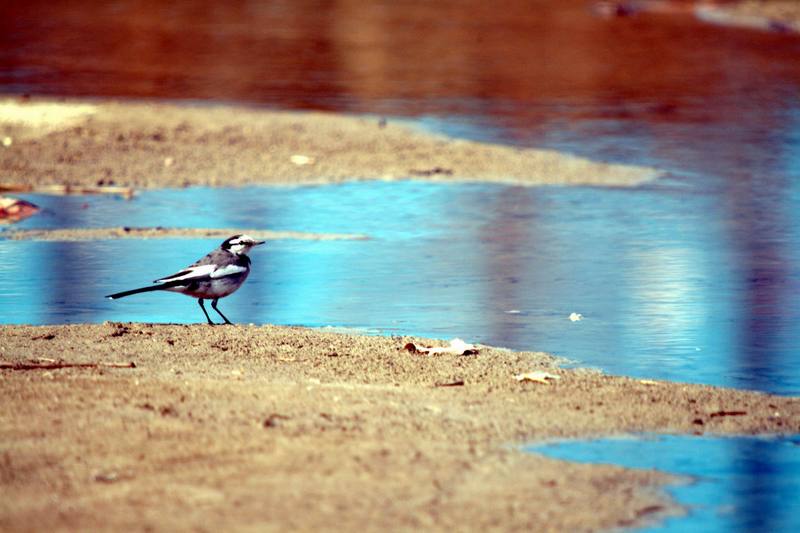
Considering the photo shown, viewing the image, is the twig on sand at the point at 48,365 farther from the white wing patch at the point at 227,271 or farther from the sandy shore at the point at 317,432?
the white wing patch at the point at 227,271

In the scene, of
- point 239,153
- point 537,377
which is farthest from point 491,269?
point 239,153

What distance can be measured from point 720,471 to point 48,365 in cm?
284

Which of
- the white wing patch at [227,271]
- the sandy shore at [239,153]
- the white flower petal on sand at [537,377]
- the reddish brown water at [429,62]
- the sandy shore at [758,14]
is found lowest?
the sandy shore at [758,14]

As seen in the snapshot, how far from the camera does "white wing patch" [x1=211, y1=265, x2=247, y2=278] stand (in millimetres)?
7949

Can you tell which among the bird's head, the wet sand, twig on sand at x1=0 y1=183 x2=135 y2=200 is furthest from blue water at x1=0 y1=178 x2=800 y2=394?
the wet sand

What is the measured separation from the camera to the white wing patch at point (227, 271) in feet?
26.1

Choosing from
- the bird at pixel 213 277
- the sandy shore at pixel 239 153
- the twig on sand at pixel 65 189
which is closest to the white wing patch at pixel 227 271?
the bird at pixel 213 277

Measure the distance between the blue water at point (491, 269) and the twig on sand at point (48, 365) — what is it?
121 cm

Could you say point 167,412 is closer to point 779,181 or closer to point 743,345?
point 743,345

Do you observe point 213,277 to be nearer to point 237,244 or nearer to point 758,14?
point 237,244

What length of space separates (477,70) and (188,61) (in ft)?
14.4

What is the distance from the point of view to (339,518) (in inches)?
195

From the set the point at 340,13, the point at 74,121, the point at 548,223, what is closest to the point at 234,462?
the point at 548,223

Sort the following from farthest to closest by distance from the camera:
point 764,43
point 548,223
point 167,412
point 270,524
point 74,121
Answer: point 764,43 → point 74,121 → point 548,223 → point 167,412 → point 270,524
